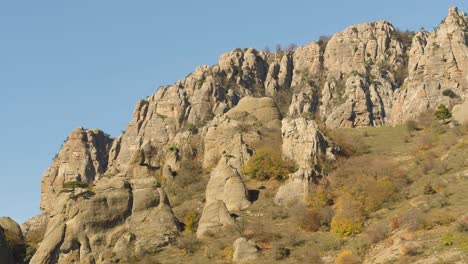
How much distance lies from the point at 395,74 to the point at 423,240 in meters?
152

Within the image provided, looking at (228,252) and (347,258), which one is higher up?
(228,252)

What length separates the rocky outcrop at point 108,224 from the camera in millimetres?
55125

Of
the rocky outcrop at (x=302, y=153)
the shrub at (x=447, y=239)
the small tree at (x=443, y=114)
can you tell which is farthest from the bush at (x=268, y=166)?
the shrub at (x=447, y=239)

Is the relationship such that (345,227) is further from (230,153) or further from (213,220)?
(230,153)

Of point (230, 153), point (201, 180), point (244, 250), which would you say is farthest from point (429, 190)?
point (201, 180)

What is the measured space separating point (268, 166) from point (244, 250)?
72.7ft

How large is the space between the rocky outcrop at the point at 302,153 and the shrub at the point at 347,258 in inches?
601

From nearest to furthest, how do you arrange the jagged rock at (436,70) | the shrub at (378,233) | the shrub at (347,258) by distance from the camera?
the shrub at (347,258)
the shrub at (378,233)
the jagged rock at (436,70)

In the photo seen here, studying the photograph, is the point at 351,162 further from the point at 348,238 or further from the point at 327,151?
the point at 348,238

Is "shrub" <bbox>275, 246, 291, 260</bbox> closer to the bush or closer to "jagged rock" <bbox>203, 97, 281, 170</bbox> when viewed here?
the bush

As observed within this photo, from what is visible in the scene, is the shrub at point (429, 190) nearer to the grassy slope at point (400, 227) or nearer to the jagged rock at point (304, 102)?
the grassy slope at point (400, 227)

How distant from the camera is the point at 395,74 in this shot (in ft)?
619

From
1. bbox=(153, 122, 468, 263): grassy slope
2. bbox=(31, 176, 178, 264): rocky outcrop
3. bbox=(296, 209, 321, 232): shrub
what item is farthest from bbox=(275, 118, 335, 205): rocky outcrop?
bbox=(31, 176, 178, 264): rocky outcrop

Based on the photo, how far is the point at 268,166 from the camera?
7112 cm
